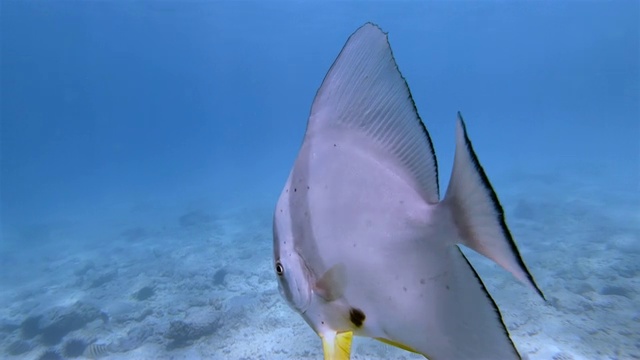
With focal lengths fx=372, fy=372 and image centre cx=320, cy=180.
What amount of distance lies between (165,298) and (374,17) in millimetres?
43182

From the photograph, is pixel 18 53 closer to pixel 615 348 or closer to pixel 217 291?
pixel 217 291

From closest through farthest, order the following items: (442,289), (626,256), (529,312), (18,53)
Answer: (442,289)
(529,312)
(626,256)
(18,53)

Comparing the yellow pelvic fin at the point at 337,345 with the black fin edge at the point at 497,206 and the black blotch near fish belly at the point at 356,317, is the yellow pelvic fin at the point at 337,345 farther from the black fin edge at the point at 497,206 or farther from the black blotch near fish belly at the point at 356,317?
the black fin edge at the point at 497,206

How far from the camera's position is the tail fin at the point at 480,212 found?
22.4 inches

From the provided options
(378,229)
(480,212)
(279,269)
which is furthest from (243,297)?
(480,212)

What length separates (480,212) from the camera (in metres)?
0.60

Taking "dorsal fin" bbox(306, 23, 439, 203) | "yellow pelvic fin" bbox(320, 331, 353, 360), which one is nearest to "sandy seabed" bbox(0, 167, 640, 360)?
"yellow pelvic fin" bbox(320, 331, 353, 360)

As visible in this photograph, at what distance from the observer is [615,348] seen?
510cm

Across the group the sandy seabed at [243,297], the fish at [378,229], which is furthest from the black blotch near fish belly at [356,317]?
the sandy seabed at [243,297]

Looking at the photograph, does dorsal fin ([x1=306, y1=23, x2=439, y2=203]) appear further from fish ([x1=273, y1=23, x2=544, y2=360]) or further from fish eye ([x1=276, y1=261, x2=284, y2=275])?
fish eye ([x1=276, y1=261, x2=284, y2=275])

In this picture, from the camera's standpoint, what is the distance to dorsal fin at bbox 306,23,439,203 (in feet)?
2.63

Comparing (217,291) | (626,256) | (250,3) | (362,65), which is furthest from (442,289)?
(250,3)

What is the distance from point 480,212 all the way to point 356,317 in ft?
1.14

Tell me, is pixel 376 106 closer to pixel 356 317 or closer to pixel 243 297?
pixel 356 317
